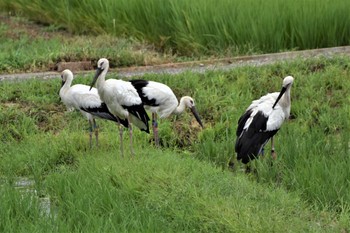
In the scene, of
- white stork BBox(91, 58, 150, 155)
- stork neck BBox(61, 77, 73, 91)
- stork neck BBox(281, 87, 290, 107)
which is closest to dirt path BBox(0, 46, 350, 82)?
stork neck BBox(61, 77, 73, 91)

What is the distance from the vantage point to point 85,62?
1245 centimetres

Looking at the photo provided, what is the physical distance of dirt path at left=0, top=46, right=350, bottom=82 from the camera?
39.2 feet

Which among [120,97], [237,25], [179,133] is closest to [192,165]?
[120,97]

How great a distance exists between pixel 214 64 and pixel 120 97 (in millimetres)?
3946

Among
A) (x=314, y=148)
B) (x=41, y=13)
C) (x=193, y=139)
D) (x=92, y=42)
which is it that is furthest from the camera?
(x=41, y=13)

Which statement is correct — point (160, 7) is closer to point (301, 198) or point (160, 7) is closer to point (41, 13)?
point (41, 13)

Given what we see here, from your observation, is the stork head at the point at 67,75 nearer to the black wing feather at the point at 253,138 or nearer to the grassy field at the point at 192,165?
the grassy field at the point at 192,165

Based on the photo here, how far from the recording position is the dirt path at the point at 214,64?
11938 millimetres

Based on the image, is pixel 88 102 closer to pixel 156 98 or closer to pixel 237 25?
pixel 156 98

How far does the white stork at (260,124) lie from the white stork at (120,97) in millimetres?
946

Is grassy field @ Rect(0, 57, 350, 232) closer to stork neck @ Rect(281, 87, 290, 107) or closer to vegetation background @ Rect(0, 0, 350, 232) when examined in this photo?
vegetation background @ Rect(0, 0, 350, 232)

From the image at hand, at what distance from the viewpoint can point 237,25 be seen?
42.8 feet

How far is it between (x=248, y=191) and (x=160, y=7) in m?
7.12

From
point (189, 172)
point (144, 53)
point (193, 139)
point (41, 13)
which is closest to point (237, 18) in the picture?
point (144, 53)
